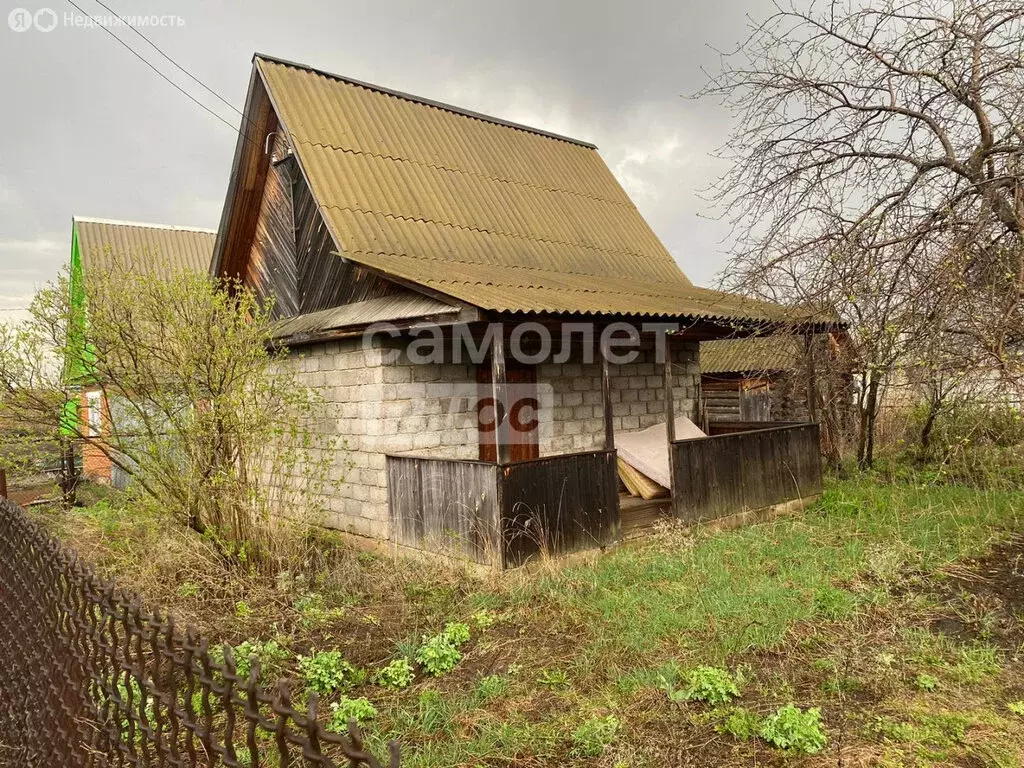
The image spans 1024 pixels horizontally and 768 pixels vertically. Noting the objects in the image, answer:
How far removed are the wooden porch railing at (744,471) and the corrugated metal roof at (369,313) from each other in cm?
346

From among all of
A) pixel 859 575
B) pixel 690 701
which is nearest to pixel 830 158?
pixel 859 575

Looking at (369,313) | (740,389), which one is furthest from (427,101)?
(740,389)

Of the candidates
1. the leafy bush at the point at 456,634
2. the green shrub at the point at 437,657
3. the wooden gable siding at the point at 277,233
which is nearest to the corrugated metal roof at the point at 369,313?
the wooden gable siding at the point at 277,233

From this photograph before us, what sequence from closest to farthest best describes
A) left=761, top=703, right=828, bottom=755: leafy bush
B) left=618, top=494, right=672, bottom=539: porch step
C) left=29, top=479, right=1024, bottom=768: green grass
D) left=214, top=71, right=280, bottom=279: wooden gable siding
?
left=761, top=703, right=828, bottom=755: leafy bush → left=29, top=479, right=1024, bottom=768: green grass → left=618, top=494, right=672, bottom=539: porch step → left=214, top=71, right=280, bottom=279: wooden gable siding

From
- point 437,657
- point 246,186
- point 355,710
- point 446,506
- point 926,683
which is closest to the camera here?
point 355,710

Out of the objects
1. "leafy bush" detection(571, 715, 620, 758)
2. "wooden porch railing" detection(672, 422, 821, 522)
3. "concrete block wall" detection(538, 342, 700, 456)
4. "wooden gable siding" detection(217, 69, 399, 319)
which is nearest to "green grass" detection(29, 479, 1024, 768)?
"leafy bush" detection(571, 715, 620, 758)

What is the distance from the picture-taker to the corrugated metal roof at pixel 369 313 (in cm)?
691

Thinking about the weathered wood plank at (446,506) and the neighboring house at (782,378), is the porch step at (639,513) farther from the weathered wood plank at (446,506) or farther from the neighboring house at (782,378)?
the neighboring house at (782,378)

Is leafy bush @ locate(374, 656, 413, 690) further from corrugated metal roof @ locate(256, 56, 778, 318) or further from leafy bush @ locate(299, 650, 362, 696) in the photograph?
corrugated metal roof @ locate(256, 56, 778, 318)

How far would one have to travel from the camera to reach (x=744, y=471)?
900cm

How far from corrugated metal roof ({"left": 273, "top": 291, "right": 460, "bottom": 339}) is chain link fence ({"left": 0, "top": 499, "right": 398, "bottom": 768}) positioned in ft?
12.3

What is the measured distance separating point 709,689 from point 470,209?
829 cm

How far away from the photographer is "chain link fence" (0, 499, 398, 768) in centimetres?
194

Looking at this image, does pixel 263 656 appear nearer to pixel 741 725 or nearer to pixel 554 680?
pixel 554 680
